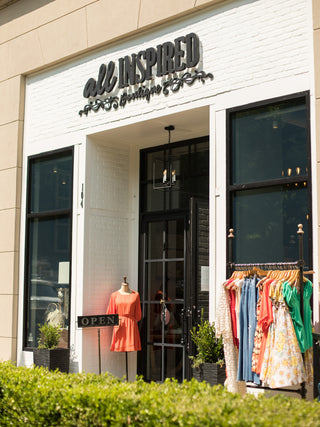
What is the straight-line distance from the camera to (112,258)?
29.7 feet

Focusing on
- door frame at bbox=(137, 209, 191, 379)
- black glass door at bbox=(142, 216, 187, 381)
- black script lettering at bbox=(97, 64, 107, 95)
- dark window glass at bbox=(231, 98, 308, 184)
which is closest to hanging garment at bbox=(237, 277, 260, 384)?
dark window glass at bbox=(231, 98, 308, 184)

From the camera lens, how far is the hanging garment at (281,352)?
5.30 meters

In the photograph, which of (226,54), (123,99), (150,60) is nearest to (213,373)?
(226,54)

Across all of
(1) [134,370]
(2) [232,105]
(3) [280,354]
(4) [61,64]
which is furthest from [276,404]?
(4) [61,64]

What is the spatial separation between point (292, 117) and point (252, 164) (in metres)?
0.69

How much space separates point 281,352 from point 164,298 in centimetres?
355

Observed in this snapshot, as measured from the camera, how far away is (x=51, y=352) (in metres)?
8.41

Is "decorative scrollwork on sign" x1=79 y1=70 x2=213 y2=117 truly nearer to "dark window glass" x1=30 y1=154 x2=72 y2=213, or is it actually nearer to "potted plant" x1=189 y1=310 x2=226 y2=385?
"dark window glass" x1=30 y1=154 x2=72 y2=213

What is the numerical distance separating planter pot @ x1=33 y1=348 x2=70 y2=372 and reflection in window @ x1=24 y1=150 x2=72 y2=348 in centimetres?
25

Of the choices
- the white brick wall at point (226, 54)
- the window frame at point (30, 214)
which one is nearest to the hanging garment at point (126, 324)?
the window frame at point (30, 214)

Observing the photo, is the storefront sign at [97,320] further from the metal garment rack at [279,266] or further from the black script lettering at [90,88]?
the black script lettering at [90,88]

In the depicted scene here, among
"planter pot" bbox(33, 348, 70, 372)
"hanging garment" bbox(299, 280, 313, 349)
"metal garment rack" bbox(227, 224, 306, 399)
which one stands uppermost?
"metal garment rack" bbox(227, 224, 306, 399)

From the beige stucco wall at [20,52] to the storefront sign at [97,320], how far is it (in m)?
2.49

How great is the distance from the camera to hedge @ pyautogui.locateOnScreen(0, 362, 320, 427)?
13.0 feet
